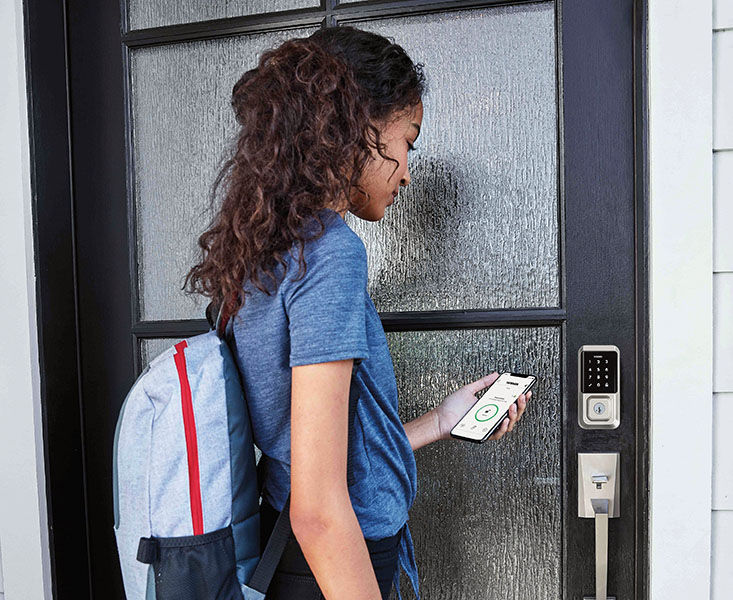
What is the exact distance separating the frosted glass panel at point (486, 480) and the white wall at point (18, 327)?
744mm

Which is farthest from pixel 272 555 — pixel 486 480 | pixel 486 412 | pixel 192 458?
pixel 486 480

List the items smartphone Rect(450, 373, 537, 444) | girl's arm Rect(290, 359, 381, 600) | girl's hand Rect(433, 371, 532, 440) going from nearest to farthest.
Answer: girl's arm Rect(290, 359, 381, 600) < smartphone Rect(450, 373, 537, 444) < girl's hand Rect(433, 371, 532, 440)

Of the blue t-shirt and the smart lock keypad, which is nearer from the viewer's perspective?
the blue t-shirt

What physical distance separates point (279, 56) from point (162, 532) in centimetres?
61

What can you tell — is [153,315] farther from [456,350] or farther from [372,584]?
[372,584]

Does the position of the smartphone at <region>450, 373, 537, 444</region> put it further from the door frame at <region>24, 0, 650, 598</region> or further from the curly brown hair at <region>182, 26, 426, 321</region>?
the curly brown hair at <region>182, 26, 426, 321</region>

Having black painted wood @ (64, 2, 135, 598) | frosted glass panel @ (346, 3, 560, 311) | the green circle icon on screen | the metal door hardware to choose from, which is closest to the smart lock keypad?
the metal door hardware

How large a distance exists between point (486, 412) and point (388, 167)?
427mm

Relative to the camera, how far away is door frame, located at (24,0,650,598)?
43.7 inches

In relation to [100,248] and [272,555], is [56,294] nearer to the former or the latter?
[100,248]

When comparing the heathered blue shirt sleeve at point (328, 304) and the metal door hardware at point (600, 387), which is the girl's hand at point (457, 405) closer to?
the metal door hardware at point (600, 387)

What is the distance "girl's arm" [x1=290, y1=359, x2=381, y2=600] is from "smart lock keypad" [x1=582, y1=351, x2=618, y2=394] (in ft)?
1.95

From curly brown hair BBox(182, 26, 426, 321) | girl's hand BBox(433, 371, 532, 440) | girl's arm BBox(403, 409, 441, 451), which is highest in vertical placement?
curly brown hair BBox(182, 26, 426, 321)

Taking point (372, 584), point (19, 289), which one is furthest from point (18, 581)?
point (372, 584)
